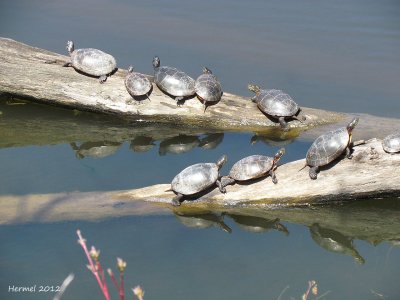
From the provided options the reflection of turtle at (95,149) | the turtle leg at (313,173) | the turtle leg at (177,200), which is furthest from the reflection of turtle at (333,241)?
the reflection of turtle at (95,149)

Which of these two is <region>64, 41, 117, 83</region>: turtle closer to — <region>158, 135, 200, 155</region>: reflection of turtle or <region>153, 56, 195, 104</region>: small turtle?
<region>153, 56, 195, 104</region>: small turtle

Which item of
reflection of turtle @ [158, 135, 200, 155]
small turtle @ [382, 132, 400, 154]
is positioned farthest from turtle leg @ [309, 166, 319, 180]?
reflection of turtle @ [158, 135, 200, 155]

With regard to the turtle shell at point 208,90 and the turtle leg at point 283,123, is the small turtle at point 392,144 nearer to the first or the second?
the turtle leg at point 283,123

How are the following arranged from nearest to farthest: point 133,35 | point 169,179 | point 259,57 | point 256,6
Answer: point 169,179
point 259,57
point 133,35
point 256,6

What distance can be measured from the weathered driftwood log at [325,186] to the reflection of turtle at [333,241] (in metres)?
0.23

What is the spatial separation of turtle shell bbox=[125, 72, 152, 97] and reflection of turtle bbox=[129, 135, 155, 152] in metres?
0.54

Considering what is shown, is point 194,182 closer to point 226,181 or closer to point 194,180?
point 194,180

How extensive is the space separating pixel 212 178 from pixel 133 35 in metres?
4.66

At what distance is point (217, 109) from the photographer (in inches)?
233

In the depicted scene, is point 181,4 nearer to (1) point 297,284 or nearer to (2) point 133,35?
(2) point 133,35

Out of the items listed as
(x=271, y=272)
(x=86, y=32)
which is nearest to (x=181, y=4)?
(x=86, y=32)

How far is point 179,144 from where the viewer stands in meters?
6.05

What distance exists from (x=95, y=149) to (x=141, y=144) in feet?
1.57

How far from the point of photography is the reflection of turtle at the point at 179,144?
19.5ft
